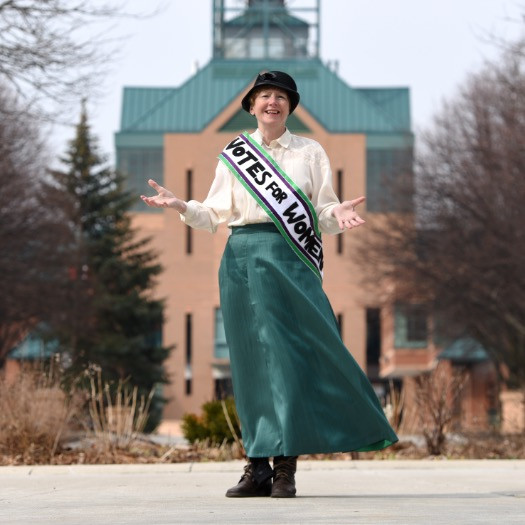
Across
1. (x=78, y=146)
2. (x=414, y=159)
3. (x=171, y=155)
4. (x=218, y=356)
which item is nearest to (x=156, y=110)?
(x=171, y=155)

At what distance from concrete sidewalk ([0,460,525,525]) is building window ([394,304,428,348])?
1315 inches

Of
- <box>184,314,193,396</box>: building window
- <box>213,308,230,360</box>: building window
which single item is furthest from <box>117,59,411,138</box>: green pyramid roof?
<box>213,308,230,360</box>: building window

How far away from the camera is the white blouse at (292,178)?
870 centimetres

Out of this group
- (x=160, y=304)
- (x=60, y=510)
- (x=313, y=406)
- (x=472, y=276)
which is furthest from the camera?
(x=160, y=304)

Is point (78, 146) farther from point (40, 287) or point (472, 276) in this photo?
point (472, 276)

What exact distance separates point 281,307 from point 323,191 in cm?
70

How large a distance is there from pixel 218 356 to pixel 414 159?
25798 millimetres

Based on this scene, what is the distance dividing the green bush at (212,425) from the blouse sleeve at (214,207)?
6778 mm

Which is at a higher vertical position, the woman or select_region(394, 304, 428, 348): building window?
select_region(394, 304, 428, 348): building window

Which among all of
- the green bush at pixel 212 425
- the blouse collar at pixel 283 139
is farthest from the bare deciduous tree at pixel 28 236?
the blouse collar at pixel 283 139

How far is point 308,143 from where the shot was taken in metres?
Result: 8.89

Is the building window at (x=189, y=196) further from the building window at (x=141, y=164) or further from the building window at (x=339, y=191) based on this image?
the building window at (x=339, y=191)

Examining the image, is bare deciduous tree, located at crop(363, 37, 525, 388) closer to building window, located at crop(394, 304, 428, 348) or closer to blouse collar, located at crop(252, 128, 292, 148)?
building window, located at crop(394, 304, 428, 348)

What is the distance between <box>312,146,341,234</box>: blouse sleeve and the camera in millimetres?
8717
